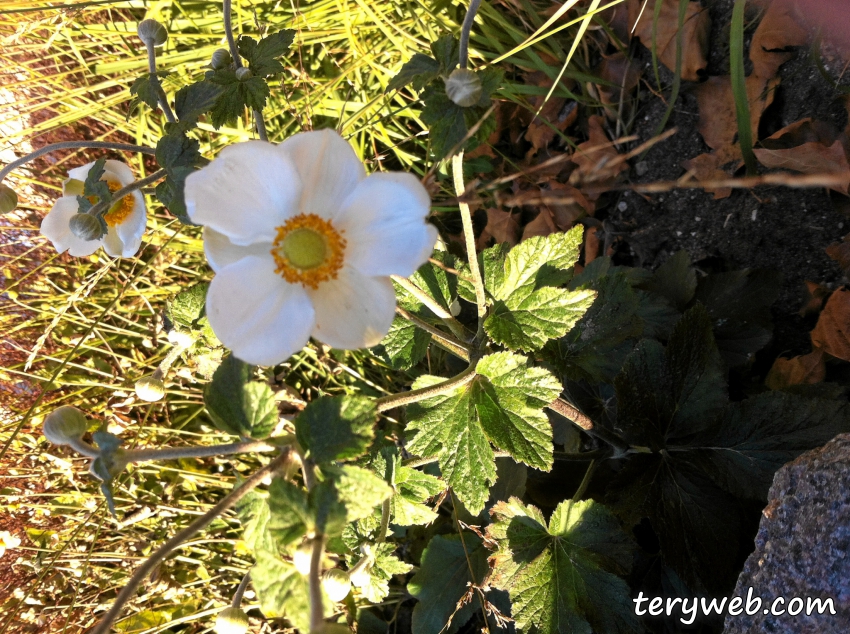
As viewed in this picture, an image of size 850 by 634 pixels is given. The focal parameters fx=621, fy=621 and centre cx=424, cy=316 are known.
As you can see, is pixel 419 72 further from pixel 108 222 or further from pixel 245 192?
pixel 108 222

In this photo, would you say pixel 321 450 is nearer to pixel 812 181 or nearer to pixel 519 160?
pixel 812 181

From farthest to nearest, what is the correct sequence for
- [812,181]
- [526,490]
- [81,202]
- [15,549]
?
[15,549] → [526,490] → [81,202] → [812,181]

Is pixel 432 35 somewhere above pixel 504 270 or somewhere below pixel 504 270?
above

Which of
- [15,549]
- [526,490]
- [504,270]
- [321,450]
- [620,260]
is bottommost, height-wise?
[15,549]

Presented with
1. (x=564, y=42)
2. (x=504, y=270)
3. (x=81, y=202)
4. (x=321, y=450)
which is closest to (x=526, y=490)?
(x=504, y=270)

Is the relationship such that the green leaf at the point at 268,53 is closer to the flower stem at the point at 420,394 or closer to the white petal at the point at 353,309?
the white petal at the point at 353,309

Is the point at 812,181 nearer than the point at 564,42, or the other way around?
the point at 812,181
